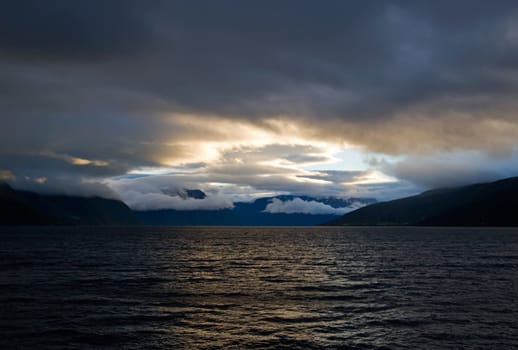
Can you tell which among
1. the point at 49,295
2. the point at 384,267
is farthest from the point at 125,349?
the point at 384,267

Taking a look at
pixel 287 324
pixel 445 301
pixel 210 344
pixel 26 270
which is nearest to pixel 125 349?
pixel 210 344

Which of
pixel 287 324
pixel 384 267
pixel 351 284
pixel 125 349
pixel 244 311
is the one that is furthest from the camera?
pixel 384 267

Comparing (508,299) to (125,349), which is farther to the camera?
(508,299)

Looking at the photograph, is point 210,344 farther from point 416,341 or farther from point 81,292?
point 81,292

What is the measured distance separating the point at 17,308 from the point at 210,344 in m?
23.0

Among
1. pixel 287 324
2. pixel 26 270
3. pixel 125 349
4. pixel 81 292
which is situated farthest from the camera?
pixel 26 270

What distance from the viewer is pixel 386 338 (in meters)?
32.8

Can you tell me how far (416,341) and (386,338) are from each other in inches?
82.6

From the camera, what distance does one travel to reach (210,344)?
1209 inches

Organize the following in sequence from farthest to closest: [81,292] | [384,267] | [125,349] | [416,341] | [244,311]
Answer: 1. [384,267]
2. [81,292]
3. [244,311]
4. [416,341]
5. [125,349]

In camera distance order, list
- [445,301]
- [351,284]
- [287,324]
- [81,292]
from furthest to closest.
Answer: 1. [351,284]
2. [81,292]
3. [445,301]
4. [287,324]

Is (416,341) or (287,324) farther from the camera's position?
(287,324)

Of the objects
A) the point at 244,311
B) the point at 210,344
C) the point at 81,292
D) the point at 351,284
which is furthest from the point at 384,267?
the point at 210,344

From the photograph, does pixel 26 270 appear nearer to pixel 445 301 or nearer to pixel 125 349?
pixel 125 349
